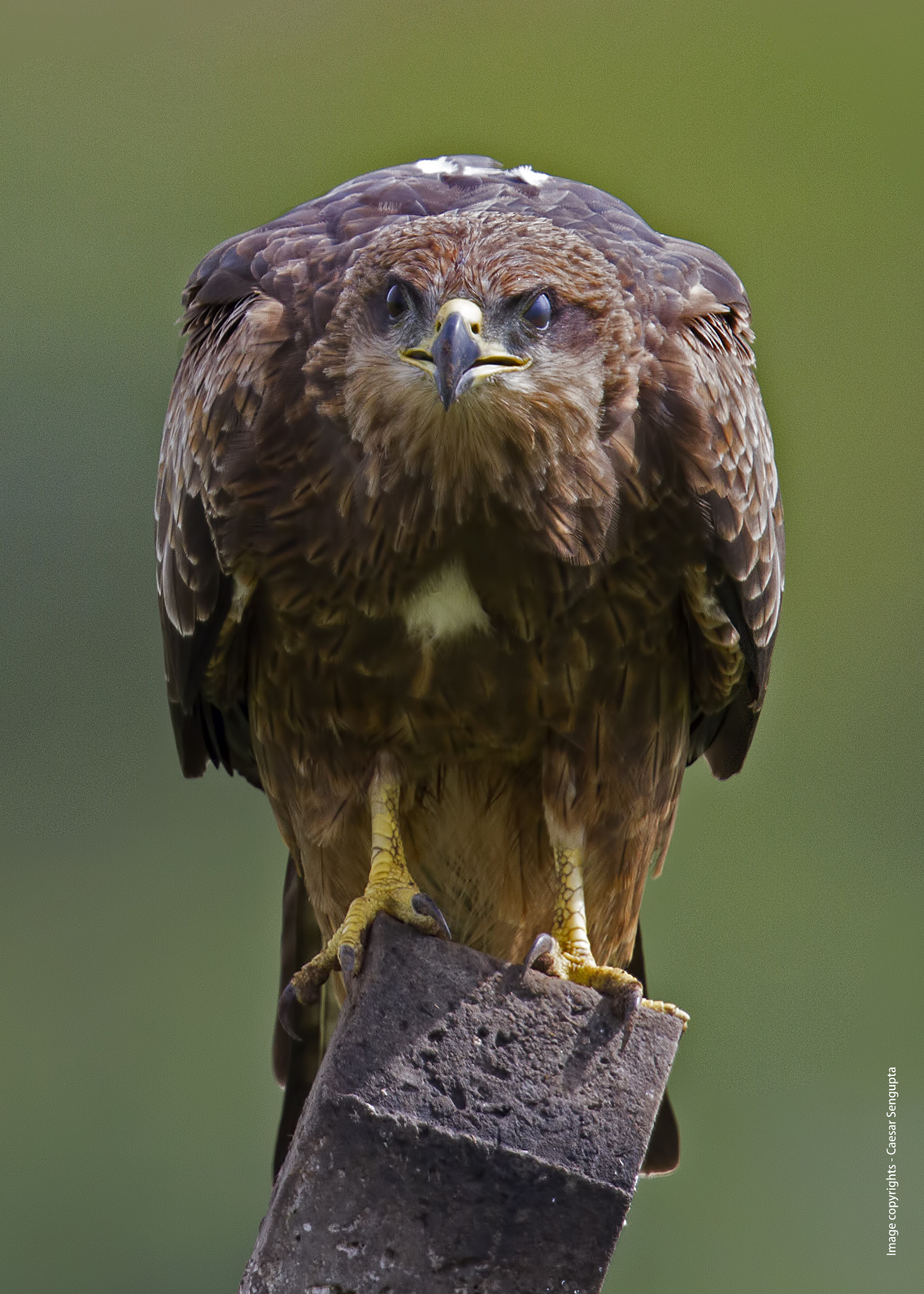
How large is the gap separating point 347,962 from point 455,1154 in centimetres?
53

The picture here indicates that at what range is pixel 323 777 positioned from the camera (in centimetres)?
373

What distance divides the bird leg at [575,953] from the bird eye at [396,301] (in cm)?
122

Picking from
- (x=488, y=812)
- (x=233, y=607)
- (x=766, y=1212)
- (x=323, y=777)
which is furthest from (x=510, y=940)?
(x=766, y=1212)

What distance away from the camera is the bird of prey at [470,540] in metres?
3.19

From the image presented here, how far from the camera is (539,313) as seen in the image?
313cm

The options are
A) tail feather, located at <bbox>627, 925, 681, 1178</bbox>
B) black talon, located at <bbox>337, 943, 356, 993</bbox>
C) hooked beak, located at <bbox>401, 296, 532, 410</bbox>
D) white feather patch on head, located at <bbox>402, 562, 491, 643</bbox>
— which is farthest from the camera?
tail feather, located at <bbox>627, 925, 681, 1178</bbox>

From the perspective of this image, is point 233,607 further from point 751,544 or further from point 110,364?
point 110,364

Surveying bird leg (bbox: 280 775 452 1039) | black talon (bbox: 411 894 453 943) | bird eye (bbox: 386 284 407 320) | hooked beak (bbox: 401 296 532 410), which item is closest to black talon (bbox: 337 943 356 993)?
bird leg (bbox: 280 775 452 1039)

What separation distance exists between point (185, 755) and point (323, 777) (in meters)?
0.60

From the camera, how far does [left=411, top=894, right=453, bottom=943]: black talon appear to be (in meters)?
3.25

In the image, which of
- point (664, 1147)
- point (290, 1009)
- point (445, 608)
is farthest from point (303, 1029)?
point (445, 608)

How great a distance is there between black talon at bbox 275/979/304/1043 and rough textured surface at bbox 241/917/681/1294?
0.58 metres

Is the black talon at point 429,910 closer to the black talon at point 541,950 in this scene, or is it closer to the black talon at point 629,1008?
the black talon at point 541,950

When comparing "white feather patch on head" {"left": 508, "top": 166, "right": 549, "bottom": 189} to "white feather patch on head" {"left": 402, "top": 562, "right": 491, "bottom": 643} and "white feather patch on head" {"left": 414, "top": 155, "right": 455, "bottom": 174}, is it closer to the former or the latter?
"white feather patch on head" {"left": 414, "top": 155, "right": 455, "bottom": 174}
